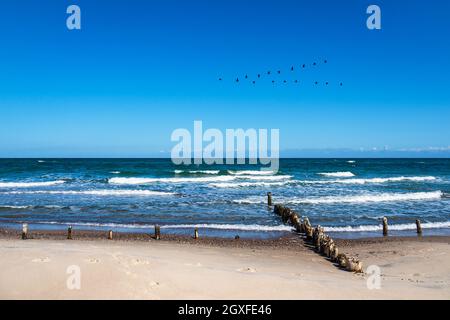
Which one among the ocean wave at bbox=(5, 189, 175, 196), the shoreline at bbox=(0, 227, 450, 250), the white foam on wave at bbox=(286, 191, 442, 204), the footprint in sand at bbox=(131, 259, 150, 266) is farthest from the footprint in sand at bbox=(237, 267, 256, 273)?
the ocean wave at bbox=(5, 189, 175, 196)

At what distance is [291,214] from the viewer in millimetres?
21625

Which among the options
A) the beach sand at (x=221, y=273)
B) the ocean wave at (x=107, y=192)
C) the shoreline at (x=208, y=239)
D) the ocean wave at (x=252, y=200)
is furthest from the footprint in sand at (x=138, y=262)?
the ocean wave at (x=107, y=192)

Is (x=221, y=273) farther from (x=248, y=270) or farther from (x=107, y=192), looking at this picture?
(x=107, y=192)

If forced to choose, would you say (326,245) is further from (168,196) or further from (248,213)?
(168,196)

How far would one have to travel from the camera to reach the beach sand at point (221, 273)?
317 inches

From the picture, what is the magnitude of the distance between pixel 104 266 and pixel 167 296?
266cm

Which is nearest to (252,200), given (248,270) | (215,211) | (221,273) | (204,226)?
(215,211)

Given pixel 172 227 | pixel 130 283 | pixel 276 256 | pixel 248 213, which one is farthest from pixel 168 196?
pixel 130 283

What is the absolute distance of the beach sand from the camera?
805 centimetres

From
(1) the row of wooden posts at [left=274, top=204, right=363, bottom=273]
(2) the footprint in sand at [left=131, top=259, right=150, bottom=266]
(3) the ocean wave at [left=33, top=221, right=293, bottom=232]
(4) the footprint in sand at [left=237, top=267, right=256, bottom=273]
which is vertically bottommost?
(3) the ocean wave at [left=33, top=221, right=293, bottom=232]

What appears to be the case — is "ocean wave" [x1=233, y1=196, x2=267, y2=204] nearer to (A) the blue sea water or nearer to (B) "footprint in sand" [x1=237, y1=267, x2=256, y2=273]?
(A) the blue sea water

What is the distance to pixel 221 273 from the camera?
9.88m

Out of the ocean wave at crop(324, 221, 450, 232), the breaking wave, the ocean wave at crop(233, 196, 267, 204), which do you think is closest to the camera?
the ocean wave at crop(324, 221, 450, 232)

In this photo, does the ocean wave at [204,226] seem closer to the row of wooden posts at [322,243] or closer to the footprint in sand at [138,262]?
the row of wooden posts at [322,243]
